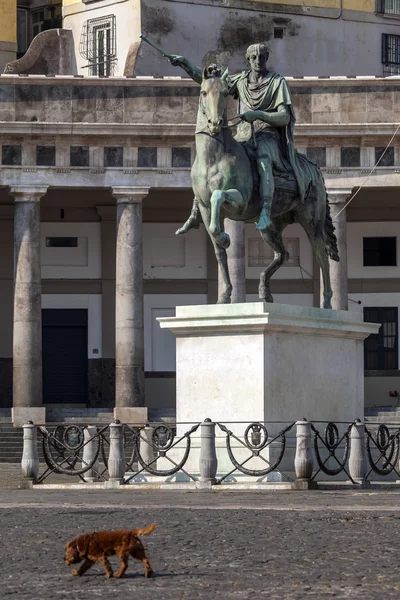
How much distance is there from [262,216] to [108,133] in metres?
27.1

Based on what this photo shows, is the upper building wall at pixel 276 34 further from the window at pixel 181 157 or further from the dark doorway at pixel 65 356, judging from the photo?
the dark doorway at pixel 65 356

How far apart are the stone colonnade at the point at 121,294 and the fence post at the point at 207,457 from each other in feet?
→ 84.5

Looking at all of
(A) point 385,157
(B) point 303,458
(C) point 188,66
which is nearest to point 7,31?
(A) point 385,157

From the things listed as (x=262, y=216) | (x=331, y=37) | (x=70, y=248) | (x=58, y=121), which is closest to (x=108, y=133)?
(x=58, y=121)

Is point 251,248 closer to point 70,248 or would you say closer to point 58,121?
point 70,248

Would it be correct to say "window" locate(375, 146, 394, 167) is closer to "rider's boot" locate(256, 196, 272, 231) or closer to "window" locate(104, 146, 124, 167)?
"window" locate(104, 146, 124, 167)

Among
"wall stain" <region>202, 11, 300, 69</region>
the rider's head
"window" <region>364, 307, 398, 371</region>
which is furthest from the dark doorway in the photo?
the rider's head

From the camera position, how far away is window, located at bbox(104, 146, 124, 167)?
57688 mm

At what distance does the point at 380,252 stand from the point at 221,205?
35.3 metres

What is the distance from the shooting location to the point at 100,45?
66.9m

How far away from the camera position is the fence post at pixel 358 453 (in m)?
30.9

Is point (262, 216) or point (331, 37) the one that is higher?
point (331, 37)

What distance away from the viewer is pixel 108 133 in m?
57.4

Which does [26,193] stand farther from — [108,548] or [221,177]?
[108,548]
